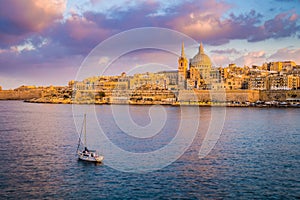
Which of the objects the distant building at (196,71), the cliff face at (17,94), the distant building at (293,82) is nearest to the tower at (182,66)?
the distant building at (196,71)

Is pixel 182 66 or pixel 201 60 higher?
pixel 201 60

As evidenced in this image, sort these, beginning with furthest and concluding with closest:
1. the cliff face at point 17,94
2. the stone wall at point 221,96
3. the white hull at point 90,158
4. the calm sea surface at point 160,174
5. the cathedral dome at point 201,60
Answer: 1. the cliff face at point 17,94
2. the cathedral dome at point 201,60
3. the stone wall at point 221,96
4. the white hull at point 90,158
5. the calm sea surface at point 160,174

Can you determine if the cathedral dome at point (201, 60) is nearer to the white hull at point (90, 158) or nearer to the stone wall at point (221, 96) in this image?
the stone wall at point (221, 96)

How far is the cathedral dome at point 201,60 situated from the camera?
270 feet

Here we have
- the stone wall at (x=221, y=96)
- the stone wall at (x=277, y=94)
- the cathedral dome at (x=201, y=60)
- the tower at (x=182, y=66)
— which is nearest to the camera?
the stone wall at (x=277, y=94)

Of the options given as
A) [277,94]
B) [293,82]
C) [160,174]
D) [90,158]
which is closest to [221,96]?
[277,94]

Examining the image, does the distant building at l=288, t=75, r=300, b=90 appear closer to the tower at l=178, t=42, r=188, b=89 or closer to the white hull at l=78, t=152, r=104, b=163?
the tower at l=178, t=42, r=188, b=89

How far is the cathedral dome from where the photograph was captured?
270 ft

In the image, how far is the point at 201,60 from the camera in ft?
273

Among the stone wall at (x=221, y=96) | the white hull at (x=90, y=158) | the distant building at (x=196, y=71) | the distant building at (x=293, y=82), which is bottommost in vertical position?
the white hull at (x=90, y=158)

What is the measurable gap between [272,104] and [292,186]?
4625cm

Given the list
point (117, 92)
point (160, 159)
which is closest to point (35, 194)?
point (160, 159)

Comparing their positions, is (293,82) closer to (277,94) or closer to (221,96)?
(277,94)

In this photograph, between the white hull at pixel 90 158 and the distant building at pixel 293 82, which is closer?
the white hull at pixel 90 158
